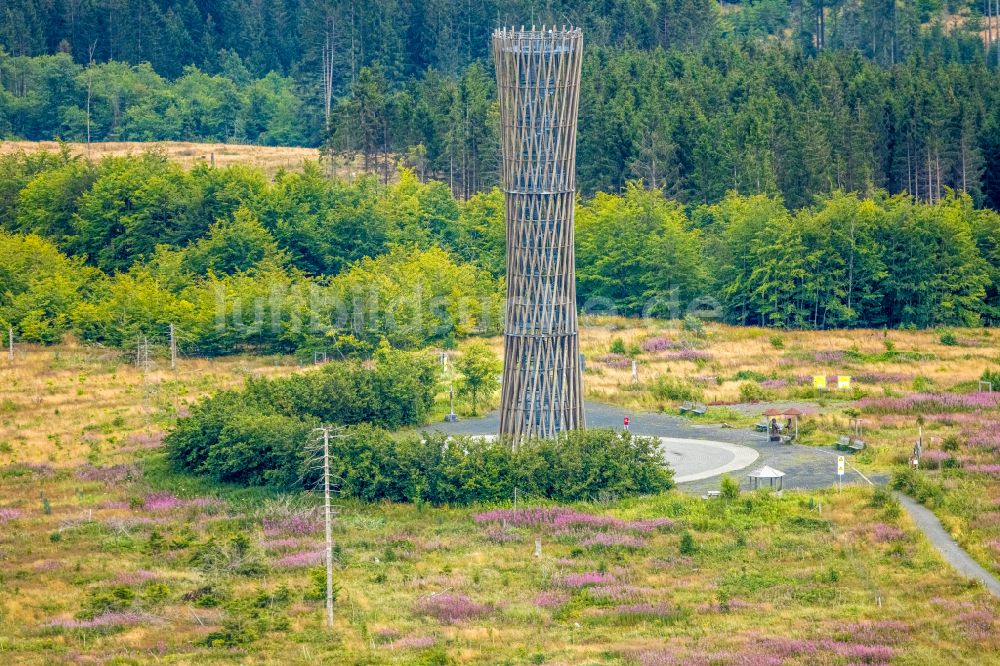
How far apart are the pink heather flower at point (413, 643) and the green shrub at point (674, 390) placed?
34.2m

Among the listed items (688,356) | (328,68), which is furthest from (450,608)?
(328,68)

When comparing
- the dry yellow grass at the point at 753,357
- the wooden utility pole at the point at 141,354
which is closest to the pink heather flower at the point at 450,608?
the dry yellow grass at the point at 753,357

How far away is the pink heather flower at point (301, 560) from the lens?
56438 millimetres

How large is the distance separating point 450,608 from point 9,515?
20518mm

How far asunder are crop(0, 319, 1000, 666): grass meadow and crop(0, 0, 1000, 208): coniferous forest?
47.3 meters

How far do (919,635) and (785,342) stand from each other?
52.8 meters

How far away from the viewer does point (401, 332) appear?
94.2m

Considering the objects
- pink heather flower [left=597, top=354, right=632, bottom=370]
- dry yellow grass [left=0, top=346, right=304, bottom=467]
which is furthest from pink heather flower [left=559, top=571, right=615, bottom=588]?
pink heather flower [left=597, top=354, right=632, bottom=370]

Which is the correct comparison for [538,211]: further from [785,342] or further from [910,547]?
[785,342]

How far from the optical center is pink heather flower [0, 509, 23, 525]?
63.1 m

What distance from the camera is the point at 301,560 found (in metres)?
56.8

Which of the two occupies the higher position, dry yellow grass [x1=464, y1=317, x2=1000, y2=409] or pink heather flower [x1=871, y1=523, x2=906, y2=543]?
dry yellow grass [x1=464, y1=317, x2=1000, y2=409]

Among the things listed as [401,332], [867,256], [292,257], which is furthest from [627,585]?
[292,257]

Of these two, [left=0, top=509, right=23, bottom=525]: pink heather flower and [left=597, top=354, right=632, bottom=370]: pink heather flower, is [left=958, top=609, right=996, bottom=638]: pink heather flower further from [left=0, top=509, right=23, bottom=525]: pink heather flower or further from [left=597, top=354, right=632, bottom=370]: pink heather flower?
[left=597, top=354, right=632, bottom=370]: pink heather flower
